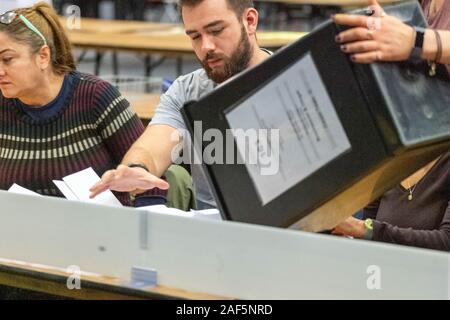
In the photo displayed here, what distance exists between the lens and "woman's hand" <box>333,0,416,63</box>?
1.61 metres

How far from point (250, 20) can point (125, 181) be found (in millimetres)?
672

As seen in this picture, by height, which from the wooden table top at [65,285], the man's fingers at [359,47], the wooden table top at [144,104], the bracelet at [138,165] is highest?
the wooden table top at [144,104]

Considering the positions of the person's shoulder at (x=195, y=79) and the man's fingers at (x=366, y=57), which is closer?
the man's fingers at (x=366, y=57)

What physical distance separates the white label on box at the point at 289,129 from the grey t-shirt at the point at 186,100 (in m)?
0.97

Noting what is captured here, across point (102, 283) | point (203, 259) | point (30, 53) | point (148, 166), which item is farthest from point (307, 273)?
point (30, 53)

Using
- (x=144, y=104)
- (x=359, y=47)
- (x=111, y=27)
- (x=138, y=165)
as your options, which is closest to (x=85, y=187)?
(x=138, y=165)

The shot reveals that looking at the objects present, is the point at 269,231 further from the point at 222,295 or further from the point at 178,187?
the point at 178,187

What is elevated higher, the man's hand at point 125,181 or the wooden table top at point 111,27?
the wooden table top at point 111,27

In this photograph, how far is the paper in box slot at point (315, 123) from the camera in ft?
5.29

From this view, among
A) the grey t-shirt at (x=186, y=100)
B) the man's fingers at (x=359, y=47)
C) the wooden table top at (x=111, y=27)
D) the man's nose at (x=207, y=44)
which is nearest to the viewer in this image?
the man's fingers at (x=359, y=47)

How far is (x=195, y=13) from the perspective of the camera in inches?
97.2

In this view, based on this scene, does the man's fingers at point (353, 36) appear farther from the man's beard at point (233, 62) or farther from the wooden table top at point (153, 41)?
the wooden table top at point (153, 41)

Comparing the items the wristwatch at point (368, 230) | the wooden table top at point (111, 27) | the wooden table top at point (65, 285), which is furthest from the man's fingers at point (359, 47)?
the wooden table top at point (111, 27)
